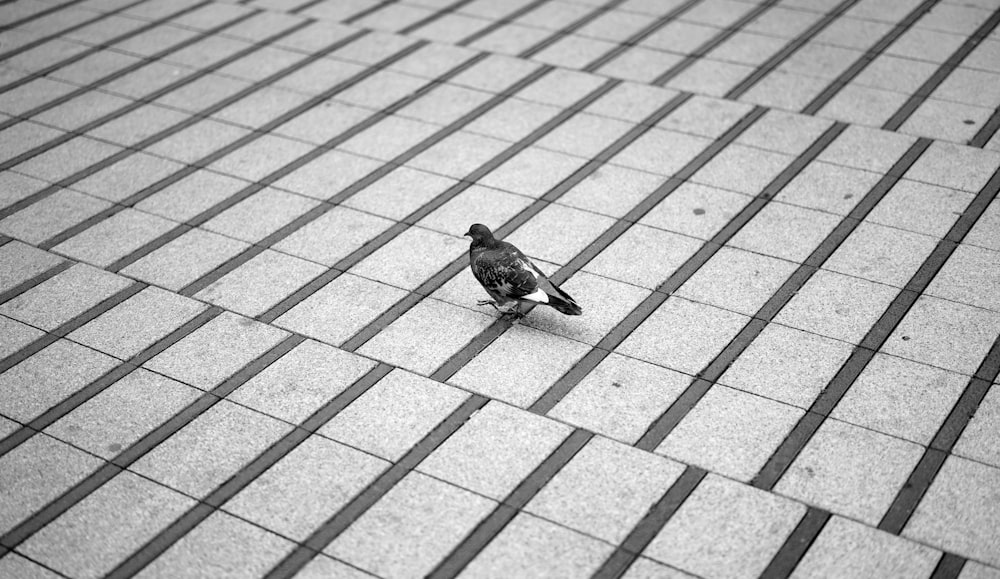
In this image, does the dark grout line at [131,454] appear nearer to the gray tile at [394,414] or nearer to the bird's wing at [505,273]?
the gray tile at [394,414]

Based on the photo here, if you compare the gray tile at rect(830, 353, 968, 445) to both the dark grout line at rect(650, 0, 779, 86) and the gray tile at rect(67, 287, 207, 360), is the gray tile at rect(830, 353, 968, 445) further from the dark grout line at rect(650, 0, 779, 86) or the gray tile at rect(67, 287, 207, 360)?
the dark grout line at rect(650, 0, 779, 86)

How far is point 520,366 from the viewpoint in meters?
5.65

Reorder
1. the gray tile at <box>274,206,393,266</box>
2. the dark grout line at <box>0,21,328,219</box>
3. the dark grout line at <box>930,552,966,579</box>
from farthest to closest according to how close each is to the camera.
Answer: the dark grout line at <box>0,21,328,219</box> < the gray tile at <box>274,206,393,266</box> < the dark grout line at <box>930,552,966,579</box>

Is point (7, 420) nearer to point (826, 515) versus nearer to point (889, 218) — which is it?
point (826, 515)

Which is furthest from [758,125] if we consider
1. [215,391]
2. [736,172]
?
[215,391]

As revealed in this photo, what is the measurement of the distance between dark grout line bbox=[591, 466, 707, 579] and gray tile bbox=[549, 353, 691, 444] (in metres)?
0.40

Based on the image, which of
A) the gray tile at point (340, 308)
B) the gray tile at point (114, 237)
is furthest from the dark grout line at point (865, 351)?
the gray tile at point (114, 237)

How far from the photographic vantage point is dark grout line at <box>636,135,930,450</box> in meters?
5.20

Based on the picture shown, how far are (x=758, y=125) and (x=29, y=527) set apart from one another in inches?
245

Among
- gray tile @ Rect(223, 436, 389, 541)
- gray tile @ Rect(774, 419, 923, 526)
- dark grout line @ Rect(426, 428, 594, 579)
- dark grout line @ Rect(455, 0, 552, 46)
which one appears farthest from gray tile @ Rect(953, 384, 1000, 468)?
dark grout line @ Rect(455, 0, 552, 46)

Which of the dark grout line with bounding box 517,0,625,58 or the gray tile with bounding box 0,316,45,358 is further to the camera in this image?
the dark grout line with bounding box 517,0,625,58

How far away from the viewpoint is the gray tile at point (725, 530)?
14.2 feet

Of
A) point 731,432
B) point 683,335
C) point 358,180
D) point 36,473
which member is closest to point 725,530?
point 731,432

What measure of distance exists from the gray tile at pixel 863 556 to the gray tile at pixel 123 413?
11.2 ft
